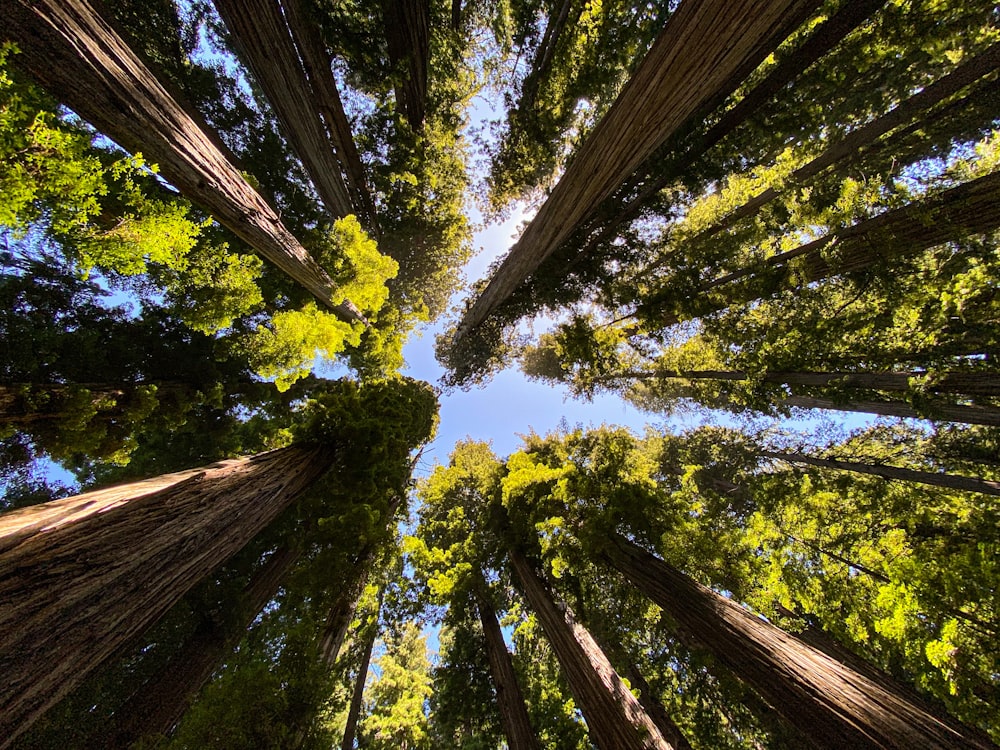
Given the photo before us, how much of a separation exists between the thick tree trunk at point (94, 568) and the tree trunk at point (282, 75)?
18.7 feet

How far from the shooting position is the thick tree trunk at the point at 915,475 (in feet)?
20.1

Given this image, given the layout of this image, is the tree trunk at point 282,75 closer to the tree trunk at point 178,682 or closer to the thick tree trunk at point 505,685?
the tree trunk at point 178,682

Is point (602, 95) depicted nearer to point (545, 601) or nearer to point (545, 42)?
point (545, 42)

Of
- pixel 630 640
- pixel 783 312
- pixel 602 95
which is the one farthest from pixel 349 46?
pixel 630 640

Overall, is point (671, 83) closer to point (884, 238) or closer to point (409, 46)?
point (884, 238)

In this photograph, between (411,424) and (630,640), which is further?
(411,424)

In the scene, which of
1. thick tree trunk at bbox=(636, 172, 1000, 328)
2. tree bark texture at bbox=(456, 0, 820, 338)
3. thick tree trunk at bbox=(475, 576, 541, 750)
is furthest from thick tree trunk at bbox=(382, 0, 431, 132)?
thick tree trunk at bbox=(475, 576, 541, 750)

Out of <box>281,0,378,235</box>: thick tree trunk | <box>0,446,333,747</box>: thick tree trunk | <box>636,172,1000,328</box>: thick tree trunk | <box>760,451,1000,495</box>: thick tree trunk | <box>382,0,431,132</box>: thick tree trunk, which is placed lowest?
<box>0,446,333,747</box>: thick tree trunk

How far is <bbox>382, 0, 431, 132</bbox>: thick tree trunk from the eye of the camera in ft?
21.1

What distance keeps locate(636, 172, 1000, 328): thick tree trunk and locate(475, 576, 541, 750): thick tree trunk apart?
7953mm

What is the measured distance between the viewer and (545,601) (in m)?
6.91

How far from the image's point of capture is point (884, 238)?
170 inches

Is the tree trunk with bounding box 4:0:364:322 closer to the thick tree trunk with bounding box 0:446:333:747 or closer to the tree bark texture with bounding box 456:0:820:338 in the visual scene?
the thick tree trunk with bounding box 0:446:333:747

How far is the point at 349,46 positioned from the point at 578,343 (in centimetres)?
713
